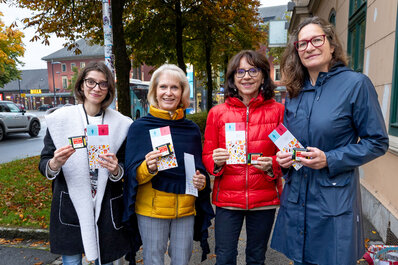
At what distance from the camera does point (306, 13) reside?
11570 millimetres

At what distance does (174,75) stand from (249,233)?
4.61 ft

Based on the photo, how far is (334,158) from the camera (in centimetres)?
173

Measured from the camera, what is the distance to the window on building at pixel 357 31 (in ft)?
17.7

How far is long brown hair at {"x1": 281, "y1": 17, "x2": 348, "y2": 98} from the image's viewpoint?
194 centimetres

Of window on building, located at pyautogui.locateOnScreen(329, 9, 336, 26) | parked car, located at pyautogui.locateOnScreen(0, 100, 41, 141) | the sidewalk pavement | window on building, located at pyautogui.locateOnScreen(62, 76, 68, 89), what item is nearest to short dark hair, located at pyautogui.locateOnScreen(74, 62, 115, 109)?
the sidewalk pavement

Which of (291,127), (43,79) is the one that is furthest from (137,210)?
(43,79)

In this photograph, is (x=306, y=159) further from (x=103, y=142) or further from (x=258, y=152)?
(x=103, y=142)

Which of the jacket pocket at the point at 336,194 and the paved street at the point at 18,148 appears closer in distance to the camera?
the jacket pocket at the point at 336,194

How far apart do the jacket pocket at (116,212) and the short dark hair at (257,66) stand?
1.22 m

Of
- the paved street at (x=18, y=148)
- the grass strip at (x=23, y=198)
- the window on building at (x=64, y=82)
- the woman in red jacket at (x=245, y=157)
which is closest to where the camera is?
the woman in red jacket at (x=245, y=157)

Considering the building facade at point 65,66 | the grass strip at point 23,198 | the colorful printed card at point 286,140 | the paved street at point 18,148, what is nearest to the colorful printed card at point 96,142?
the colorful printed card at point 286,140

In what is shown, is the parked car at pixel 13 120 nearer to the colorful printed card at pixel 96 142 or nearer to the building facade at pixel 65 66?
the colorful printed card at pixel 96 142

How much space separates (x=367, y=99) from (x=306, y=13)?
11.3 m

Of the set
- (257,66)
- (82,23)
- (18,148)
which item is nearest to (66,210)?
(257,66)
